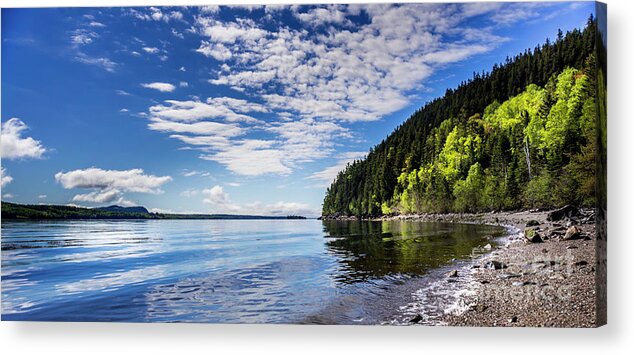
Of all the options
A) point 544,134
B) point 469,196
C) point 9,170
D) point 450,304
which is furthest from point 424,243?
point 9,170

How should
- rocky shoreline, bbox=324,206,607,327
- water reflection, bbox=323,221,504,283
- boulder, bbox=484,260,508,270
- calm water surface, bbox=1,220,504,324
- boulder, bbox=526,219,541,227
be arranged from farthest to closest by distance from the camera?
water reflection, bbox=323,221,504,283 → boulder, bbox=526,219,541,227 → boulder, bbox=484,260,508,270 → calm water surface, bbox=1,220,504,324 → rocky shoreline, bbox=324,206,607,327

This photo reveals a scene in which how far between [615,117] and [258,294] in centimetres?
540

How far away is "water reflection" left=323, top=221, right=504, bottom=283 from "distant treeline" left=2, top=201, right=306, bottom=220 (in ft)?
6.04

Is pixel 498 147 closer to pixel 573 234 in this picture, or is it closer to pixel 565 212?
pixel 565 212

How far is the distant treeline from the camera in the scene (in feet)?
25.4

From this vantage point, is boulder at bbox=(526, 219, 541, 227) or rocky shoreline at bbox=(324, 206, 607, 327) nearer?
rocky shoreline at bbox=(324, 206, 607, 327)

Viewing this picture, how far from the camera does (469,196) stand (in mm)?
8398

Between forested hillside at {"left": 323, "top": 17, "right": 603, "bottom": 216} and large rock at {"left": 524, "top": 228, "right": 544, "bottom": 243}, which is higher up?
forested hillside at {"left": 323, "top": 17, "right": 603, "bottom": 216}

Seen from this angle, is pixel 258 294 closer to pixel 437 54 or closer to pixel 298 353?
pixel 298 353

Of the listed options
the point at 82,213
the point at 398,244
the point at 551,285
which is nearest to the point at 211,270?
the point at 82,213

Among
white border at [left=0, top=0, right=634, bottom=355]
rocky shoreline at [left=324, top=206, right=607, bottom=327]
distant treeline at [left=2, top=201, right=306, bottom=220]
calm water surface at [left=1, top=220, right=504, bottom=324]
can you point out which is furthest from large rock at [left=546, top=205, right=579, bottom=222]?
A: distant treeline at [left=2, top=201, right=306, bottom=220]

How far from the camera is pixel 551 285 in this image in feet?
21.5

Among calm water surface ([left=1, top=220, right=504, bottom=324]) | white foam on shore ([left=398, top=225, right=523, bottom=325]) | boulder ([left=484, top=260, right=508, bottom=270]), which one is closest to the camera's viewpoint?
white foam on shore ([left=398, top=225, right=523, bottom=325])

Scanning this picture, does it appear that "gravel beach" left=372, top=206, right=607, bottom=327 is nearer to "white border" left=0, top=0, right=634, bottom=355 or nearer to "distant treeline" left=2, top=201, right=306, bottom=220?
"white border" left=0, top=0, right=634, bottom=355
